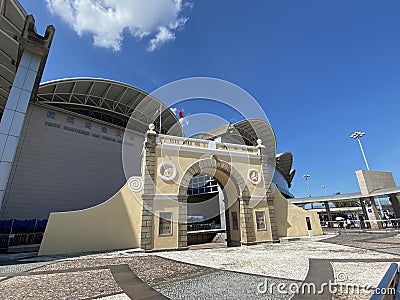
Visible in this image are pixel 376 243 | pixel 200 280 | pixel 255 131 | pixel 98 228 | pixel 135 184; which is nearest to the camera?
pixel 200 280

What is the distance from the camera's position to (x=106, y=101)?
22.5 m

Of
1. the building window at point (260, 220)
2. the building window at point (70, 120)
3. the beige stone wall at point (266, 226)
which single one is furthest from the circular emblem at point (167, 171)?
the building window at point (70, 120)

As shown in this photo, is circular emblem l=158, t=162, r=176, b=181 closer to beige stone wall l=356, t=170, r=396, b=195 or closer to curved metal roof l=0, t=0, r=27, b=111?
curved metal roof l=0, t=0, r=27, b=111

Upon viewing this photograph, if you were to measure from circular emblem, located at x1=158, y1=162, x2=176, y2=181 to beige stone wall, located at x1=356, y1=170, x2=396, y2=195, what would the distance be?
64.3 feet

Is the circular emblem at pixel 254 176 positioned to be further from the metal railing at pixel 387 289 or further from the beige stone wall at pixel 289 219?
the metal railing at pixel 387 289

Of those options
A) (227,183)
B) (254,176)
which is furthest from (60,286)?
(254,176)

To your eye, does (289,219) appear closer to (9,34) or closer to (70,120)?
(70,120)

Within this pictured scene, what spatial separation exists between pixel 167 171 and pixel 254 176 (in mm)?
6138

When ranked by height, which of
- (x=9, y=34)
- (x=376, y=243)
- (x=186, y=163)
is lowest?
(x=376, y=243)

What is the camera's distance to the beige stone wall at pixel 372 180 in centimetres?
2016

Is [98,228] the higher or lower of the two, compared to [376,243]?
higher

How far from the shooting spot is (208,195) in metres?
26.7

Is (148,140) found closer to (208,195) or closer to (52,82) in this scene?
(52,82)

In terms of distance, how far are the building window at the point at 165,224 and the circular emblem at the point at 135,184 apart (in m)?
2.08
